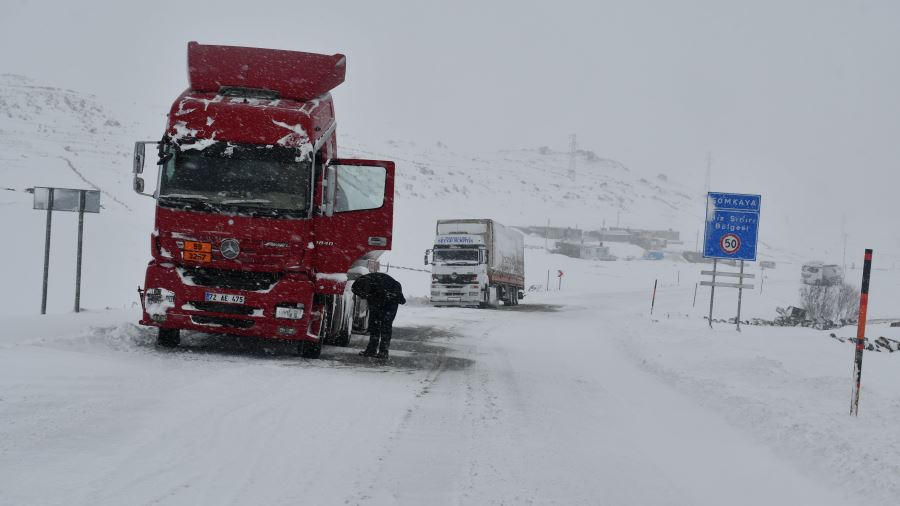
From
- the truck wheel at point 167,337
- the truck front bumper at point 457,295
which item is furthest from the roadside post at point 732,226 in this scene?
the truck wheel at point 167,337

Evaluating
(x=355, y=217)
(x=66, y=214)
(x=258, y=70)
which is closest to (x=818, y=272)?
(x=66, y=214)

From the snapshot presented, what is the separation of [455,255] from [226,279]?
22186 mm

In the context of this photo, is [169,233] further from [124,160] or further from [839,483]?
[124,160]

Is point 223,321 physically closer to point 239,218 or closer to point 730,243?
point 239,218

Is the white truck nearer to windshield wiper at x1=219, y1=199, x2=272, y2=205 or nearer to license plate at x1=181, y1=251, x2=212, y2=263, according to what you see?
windshield wiper at x1=219, y1=199, x2=272, y2=205

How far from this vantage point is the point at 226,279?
1074 cm

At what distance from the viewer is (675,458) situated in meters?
6.42

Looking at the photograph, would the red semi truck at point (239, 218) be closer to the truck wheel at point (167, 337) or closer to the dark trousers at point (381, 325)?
the truck wheel at point (167, 337)

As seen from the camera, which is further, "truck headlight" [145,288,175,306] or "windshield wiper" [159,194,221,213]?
"truck headlight" [145,288,175,306]

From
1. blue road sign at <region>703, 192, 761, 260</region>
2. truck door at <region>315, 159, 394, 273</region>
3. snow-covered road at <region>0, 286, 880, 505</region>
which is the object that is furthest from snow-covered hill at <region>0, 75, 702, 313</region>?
blue road sign at <region>703, 192, 761, 260</region>

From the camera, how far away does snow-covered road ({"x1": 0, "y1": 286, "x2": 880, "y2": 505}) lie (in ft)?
16.0

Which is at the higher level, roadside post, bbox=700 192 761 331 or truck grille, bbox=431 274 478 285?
roadside post, bbox=700 192 761 331

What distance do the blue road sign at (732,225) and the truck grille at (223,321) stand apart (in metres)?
13.4

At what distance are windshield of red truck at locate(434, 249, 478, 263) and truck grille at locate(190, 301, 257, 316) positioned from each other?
72.7ft
